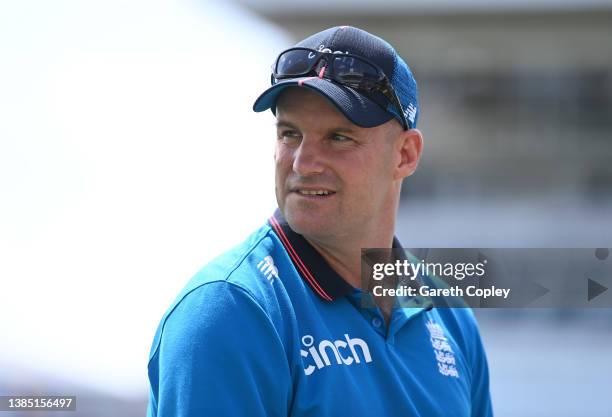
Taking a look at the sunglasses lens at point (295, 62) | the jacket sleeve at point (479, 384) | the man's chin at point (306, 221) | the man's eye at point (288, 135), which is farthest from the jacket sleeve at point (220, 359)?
the jacket sleeve at point (479, 384)

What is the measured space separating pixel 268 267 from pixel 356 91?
1.20 ft

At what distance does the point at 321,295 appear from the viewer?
1412 millimetres

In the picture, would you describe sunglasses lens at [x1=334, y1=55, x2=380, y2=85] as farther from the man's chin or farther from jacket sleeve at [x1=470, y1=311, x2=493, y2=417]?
jacket sleeve at [x1=470, y1=311, x2=493, y2=417]

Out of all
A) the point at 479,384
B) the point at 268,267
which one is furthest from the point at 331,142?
the point at 479,384

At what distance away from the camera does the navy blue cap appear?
1414 millimetres

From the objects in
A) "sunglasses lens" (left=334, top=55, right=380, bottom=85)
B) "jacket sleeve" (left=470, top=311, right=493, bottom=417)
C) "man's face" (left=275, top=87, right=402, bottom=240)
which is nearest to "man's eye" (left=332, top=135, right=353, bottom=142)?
"man's face" (left=275, top=87, right=402, bottom=240)

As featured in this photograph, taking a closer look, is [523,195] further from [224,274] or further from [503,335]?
[224,274]

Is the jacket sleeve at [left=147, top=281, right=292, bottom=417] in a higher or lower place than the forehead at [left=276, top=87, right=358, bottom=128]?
lower

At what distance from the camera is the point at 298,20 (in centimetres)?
1075

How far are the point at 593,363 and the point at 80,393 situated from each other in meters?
5.60

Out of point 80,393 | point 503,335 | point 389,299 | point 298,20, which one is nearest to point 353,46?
point 389,299

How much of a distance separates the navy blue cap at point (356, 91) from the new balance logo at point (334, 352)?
0.40 m

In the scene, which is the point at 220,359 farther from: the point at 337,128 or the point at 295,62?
the point at 295,62

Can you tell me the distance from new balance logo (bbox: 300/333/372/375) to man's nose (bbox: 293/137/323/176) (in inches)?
12.0
